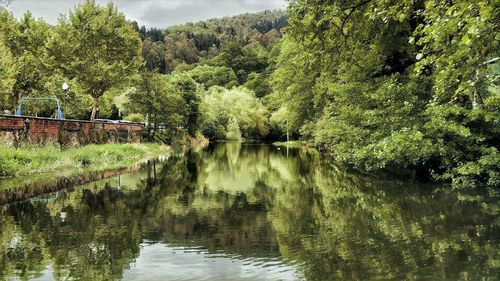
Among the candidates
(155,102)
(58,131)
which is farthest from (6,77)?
(155,102)

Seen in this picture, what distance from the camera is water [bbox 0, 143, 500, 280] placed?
6.62 m

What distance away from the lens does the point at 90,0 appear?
36500 millimetres

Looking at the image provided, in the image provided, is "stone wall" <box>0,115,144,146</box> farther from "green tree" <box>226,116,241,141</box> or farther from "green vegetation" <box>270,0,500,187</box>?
"green tree" <box>226,116,241,141</box>

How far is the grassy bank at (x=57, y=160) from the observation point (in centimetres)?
1750

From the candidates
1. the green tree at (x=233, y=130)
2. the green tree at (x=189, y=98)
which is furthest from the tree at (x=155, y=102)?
the green tree at (x=233, y=130)

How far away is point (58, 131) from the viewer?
84.8ft

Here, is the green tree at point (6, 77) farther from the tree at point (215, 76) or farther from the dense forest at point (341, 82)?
the tree at point (215, 76)

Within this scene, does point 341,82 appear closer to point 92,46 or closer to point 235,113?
point 92,46

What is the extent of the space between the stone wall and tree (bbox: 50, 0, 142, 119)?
409cm

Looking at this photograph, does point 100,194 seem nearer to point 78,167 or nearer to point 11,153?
point 11,153

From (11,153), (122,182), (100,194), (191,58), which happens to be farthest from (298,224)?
(191,58)

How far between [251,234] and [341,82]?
62.3 feet

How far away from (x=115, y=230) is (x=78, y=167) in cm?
1333

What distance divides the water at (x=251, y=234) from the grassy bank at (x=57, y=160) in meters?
4.31
